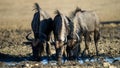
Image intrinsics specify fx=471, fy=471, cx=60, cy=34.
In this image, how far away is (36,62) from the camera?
66.2ft

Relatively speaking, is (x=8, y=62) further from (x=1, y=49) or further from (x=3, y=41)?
(x=3, y=41)

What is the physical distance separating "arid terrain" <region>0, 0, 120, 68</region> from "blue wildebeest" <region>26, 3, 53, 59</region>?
71 cm

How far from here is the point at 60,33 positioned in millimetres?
20156

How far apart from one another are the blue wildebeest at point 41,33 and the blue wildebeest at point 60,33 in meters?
0.66

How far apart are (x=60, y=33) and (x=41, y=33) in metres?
1.34

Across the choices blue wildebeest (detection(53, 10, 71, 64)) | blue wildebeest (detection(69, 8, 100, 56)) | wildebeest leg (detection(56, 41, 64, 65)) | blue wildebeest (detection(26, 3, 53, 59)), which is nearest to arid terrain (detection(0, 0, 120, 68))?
wildebeest leg (detection(56, 41, 64, 65))

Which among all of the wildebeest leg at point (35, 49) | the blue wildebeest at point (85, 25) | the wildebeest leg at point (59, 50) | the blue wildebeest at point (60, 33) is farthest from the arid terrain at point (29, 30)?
the blue wildebeest at point (85, 25)

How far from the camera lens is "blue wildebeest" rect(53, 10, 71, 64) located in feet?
64.5

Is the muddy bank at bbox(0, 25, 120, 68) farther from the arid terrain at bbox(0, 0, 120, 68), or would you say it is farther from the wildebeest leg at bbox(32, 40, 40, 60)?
the wildebeest leg at bbox(32, 40, 40, 60)

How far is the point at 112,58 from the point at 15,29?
12989 mm

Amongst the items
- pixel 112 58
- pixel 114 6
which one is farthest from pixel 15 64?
pixel 114 6

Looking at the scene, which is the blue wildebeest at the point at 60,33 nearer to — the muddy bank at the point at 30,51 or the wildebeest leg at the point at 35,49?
the muddy bank at the point at 30,51

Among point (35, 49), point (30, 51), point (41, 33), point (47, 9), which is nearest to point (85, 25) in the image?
point (41, 33)

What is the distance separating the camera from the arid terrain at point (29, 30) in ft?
64.8
